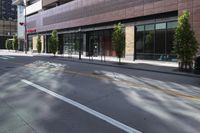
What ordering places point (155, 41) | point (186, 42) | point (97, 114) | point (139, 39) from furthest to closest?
point (139, 39) → point (155, 41) → point (186, 42) → point (97, 114)

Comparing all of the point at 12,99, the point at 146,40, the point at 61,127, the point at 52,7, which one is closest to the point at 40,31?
the point at 52,7

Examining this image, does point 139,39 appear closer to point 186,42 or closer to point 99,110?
point 186,42

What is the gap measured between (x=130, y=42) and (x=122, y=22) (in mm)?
2951

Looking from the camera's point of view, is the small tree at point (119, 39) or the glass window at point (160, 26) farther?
the glass window at point (160, 26)

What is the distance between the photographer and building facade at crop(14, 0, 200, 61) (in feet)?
86.1

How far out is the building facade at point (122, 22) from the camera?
26.2m

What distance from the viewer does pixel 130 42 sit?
31.4 m

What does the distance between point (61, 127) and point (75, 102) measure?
102 inches

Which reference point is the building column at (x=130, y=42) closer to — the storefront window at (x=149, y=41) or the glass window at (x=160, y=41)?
the storefront window at (x=149, y=41)

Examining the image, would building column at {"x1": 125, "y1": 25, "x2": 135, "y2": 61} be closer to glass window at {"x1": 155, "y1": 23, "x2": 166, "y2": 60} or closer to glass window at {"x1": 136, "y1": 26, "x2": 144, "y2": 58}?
glass window at {"x1": 136, "y1": 26, "x2": 144, "y2": 58}

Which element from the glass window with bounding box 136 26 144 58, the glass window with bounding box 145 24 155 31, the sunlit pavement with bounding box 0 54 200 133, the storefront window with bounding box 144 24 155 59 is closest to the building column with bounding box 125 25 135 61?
the glass window with bounding box 136 26 144 58

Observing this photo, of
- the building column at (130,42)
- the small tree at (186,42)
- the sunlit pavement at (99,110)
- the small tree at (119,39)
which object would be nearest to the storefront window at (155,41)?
the building column at (130,42)

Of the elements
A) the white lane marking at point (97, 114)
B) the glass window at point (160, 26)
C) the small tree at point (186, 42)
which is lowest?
the white lane marking at point (97, 114)

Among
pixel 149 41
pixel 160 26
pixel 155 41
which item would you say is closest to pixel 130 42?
pixel 149 41
